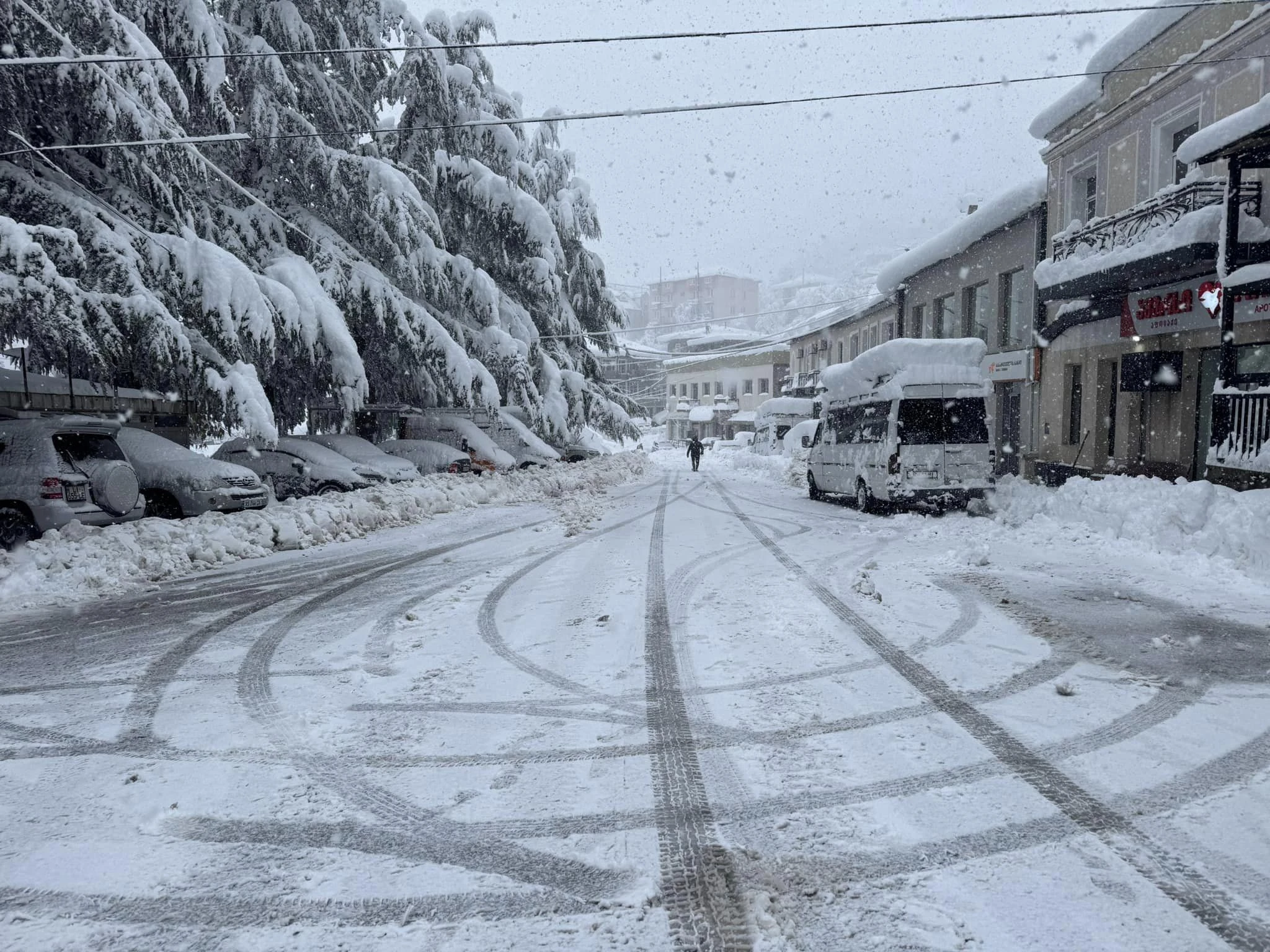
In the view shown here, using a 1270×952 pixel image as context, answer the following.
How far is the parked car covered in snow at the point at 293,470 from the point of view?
1695 centimetres

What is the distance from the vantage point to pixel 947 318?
2966 centimetres

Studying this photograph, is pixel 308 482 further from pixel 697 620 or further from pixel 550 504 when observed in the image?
pixel 697 620

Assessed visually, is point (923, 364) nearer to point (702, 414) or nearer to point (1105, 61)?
point (1105, 61)

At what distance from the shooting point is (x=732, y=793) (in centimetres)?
350

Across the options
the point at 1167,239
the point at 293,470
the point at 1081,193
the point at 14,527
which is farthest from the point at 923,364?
the point at 14,527

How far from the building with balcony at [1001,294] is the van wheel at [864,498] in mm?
5626

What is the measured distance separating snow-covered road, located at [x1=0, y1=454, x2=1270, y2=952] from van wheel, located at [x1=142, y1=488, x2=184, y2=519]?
201 inches

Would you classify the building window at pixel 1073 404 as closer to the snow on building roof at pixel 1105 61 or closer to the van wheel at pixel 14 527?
the snow on building roof at pixel 1105 61

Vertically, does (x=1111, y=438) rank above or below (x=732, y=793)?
above

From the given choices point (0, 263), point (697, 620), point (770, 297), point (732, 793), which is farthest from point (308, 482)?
point (770, 297)

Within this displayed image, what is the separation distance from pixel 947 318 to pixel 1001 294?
4.71 meters

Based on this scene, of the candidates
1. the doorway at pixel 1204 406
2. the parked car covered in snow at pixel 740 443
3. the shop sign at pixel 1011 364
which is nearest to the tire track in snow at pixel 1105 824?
the doorway at pixel 1204 406

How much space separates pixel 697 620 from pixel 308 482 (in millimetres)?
12689

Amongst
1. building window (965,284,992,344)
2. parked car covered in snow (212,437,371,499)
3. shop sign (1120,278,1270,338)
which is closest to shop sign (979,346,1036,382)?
building window (965,284,992,344)
